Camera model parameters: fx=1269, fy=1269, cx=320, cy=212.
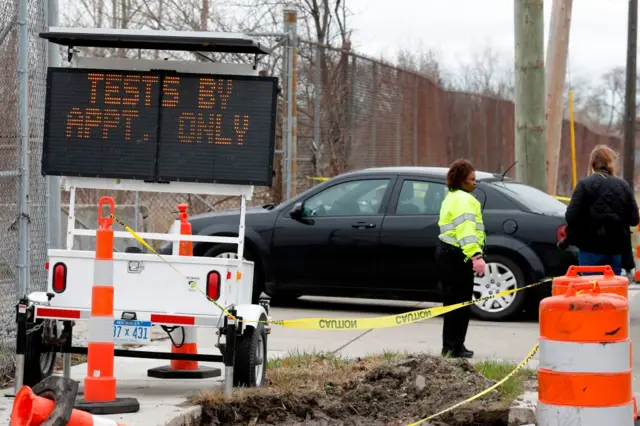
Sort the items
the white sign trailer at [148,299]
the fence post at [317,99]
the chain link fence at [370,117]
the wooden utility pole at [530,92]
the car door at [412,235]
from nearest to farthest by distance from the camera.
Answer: the white sign trailer at [148,299]
the car door at [412,235]
the wooden utility pole at [530,92]
the fence post at [317,99]
the chain link fence at [370,117]

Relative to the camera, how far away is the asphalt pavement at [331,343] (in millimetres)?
7808

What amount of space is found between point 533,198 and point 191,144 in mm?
6241

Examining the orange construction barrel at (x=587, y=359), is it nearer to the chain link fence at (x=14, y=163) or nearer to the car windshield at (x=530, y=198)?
the chain link fence at (x=14, y=163)

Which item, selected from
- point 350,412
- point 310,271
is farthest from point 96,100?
point 310,271

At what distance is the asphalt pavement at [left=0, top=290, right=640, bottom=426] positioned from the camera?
25.6ft

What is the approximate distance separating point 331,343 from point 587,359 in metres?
5.19

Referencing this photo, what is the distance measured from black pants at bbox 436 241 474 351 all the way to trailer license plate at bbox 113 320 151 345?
10.3 ft

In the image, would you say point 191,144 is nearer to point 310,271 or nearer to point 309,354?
point 309,354

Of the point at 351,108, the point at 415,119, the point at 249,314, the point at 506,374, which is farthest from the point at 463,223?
the point at 415,119

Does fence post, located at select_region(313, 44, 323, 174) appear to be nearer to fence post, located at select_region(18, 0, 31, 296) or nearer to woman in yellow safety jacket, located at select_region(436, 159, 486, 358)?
woman in yellow safety jacket, located at select_region(436, 159, 486, 358)

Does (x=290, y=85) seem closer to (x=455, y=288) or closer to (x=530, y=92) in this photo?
(x=530, y=92)

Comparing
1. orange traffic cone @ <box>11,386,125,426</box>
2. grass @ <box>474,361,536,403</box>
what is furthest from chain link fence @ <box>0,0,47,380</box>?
orange traffic cone @ <box>11,386,125,426</box>

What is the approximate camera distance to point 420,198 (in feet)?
44.3

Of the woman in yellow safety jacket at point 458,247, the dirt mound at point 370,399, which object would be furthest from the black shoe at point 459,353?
the dirt mound at point 370,399
